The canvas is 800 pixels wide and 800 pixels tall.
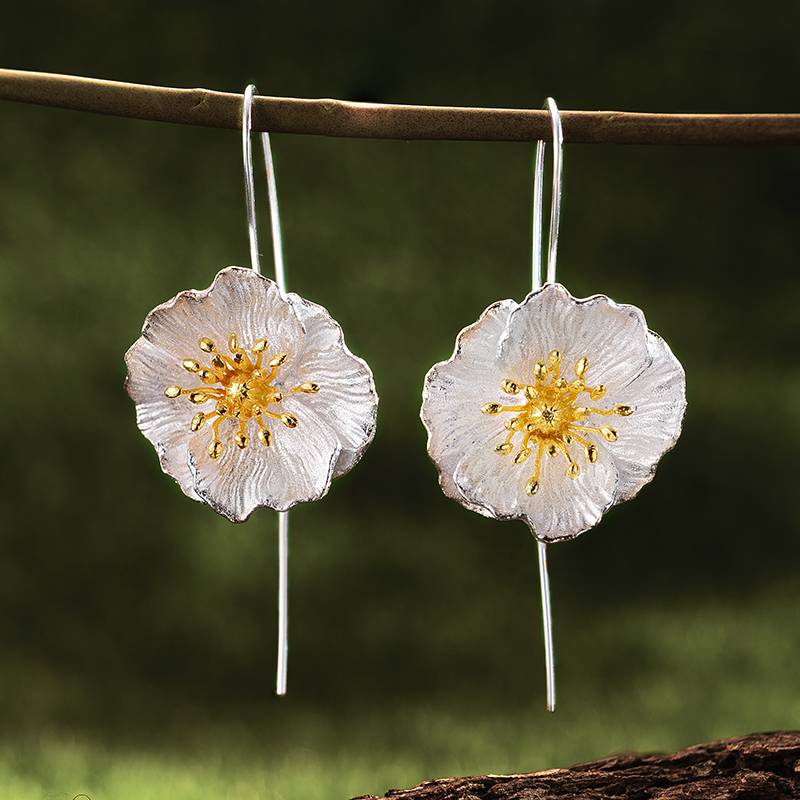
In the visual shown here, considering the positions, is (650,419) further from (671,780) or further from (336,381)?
(671,780)

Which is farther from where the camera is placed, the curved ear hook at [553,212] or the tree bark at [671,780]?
the tree bark at [671,780]

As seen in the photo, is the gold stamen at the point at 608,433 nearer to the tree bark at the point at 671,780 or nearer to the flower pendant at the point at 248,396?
the flower pendant at the point at 248,396

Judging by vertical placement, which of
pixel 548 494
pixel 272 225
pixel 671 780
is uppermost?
pixel 272 225

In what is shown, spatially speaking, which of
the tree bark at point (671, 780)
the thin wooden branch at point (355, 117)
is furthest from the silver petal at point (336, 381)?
the tree bark at point (671, 780)

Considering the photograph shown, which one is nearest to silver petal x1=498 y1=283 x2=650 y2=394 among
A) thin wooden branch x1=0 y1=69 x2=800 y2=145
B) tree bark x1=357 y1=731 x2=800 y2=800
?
thin wooden branch x1=0 y1=69 x2=800 y2=145

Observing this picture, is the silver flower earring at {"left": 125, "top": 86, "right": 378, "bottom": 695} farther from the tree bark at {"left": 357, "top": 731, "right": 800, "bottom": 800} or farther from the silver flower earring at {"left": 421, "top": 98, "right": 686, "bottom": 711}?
the tree bark at {"left": 357, "top": 731, "right": 800, "bottom": 800}

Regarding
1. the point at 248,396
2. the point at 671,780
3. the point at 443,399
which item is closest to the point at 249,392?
the point at 248,396

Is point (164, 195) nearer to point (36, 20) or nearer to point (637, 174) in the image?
point (36, 20)
